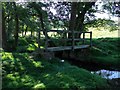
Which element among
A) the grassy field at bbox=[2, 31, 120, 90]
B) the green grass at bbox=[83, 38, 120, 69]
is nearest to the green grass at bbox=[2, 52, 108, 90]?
the grassy field at bbox=[2, 31, 120, 90]

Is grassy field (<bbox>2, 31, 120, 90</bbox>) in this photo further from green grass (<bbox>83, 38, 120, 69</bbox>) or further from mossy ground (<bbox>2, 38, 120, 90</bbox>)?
green grass (<bbox>83, 38, 120, 69</bbox>)

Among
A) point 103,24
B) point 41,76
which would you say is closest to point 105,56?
point 103,24

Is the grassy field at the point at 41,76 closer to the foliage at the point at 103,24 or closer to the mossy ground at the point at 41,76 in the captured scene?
the mossy ground at the point at 41,76

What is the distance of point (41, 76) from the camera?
1023cm

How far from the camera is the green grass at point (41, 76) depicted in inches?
365

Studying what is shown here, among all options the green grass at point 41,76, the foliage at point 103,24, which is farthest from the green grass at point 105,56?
the green grass at point 41,76

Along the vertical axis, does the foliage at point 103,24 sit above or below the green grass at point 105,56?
above

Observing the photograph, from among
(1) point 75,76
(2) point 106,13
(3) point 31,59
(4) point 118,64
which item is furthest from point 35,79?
(2) point 106,13

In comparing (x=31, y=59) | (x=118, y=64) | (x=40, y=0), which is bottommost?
(x=118, y=64)

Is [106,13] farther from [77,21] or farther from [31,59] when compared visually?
[31,59]

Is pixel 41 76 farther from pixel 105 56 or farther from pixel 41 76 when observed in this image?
pixel 105 56

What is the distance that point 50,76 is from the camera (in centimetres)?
1016

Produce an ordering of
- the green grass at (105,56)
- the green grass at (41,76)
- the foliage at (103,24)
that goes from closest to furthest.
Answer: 1. the green grass at (41,76)
2. the green grass at (105,56)
3. the foliage at (103,24)

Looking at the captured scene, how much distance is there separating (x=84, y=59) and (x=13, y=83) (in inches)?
444
